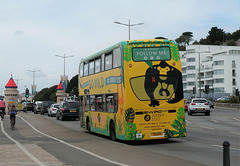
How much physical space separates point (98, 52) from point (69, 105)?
66.9ft

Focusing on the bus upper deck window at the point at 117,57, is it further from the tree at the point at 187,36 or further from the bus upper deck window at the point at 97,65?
the tree at the point at 187,36

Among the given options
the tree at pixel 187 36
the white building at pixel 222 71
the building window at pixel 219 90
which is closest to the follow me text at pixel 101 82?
the white building at pixel 222 71

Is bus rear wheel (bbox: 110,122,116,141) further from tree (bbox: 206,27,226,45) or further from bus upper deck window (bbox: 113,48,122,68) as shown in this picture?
tree (bbox: 206,27,226,45)

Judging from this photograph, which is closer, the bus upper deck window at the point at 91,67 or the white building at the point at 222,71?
the bus upper deck window at the point at 91,67

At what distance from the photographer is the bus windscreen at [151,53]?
51.9ft

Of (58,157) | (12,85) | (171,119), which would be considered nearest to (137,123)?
(171,119)

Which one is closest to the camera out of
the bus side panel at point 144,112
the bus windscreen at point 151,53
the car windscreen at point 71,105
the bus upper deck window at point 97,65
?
the bus side panel at point 144,112

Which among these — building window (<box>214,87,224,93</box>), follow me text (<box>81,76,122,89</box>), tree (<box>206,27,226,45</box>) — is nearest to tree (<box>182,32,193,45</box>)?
tree (<box>206,27,226,45</box>)

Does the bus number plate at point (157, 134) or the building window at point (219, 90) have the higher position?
the building window at point (219, 90)

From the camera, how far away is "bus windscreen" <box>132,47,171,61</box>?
15.8 meters

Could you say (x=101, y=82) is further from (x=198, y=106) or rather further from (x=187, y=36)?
(x=187, y=36)

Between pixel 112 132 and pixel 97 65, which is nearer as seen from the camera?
pixel 112 132

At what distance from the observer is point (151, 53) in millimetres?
15969

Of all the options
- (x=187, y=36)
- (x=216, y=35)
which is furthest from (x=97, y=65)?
(x=187, y=36)
